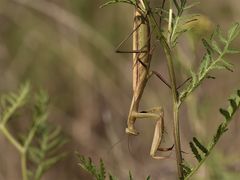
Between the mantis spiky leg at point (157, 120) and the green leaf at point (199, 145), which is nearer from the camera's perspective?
the green leaf at point (199, 145)

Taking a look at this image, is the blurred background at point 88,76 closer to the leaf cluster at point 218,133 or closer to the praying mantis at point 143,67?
the praying mantis at point 143,67

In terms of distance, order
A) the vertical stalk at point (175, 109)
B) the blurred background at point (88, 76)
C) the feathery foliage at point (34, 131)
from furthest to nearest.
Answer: the blurred background at point (88, 76) → the feathery foliage at point (34, 131) → the vertical stalk at point (175, 109)

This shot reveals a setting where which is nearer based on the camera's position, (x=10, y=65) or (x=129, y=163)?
(x=129, y=163)

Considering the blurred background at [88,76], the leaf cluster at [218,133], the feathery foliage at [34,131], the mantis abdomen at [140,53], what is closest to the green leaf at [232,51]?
the leaf cluster at [218,133]

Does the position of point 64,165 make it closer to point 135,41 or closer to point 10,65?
point 10,65

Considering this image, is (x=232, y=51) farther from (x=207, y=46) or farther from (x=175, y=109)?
(x=175, y=109)

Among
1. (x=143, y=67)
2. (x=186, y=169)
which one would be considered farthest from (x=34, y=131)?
(x=186, y=169)

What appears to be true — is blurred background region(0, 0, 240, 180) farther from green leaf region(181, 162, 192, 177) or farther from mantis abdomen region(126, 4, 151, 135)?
green leaf region(181, 162, 192, 177)

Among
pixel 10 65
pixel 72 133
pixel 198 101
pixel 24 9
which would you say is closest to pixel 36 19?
pixel 24 9

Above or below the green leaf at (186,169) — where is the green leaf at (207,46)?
above
